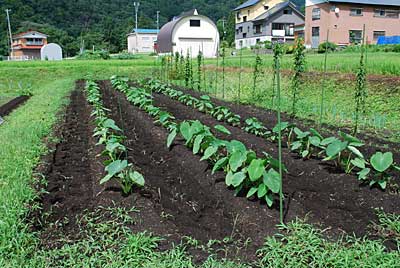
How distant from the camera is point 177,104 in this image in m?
8.13

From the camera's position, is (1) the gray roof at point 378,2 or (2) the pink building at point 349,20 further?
(2) the pink building at point 349,20

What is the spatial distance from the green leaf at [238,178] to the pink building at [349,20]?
97.8 ft

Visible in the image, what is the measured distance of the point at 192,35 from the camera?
31.4 m

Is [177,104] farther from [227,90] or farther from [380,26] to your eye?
[380,26]

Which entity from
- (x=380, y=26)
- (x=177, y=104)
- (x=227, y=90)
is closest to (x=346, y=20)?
(x=380, y=26)

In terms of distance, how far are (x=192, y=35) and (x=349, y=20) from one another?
1260 cm

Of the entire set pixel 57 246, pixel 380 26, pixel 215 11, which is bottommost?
pixel 57 246

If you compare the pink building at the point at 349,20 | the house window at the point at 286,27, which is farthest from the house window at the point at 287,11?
the pink building at the point at 349,20

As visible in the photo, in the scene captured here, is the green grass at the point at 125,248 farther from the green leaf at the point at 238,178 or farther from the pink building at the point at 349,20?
the pink building at the point at 349,20

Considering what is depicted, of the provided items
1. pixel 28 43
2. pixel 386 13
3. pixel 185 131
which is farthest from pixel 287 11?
pixel 185 131

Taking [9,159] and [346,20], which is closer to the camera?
[9,159]

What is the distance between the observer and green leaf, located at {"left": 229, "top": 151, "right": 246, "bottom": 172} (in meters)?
3.24

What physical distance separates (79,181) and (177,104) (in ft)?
14.6

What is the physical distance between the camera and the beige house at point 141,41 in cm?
4922
